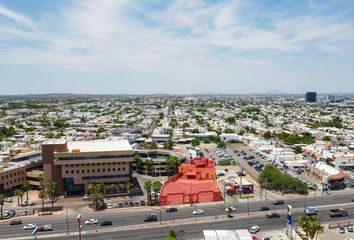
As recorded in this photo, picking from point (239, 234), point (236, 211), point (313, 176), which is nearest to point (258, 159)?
point (313, 176)

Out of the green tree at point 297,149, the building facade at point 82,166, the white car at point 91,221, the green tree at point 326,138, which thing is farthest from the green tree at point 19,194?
the green tree at point 326,138

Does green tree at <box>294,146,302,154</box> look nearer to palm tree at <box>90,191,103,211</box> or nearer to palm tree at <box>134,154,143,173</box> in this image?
palm tree at <box>134,154,143,173</box>

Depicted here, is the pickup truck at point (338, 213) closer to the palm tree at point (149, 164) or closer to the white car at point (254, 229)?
the white car at point (254, 229)

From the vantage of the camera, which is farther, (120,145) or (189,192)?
(120,145)

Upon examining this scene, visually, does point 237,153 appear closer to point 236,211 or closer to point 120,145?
point 120,145

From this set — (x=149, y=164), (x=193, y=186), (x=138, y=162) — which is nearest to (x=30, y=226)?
(x=193, y=186)

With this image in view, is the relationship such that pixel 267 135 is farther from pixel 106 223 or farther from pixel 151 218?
pixel 106 223

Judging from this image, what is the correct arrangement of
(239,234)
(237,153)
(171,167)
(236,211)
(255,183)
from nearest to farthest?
(239,234) < (236,211) < (255,183) < (171,167) < (237,153)
